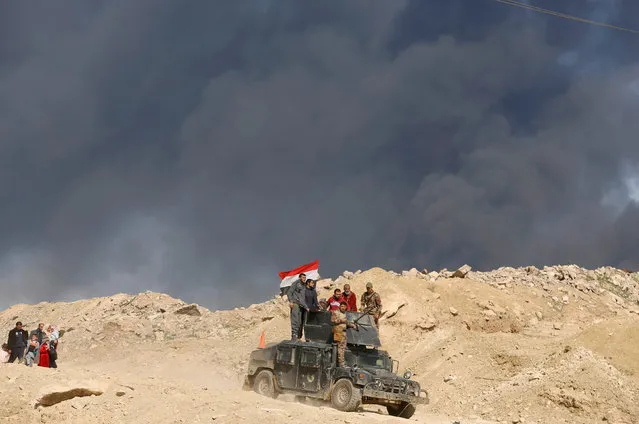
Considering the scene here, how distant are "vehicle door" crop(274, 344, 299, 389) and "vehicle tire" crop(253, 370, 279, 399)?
21 centimetres

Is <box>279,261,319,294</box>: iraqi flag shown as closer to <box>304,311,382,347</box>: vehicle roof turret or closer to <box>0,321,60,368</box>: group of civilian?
<box>304,311,382,347</box>: vehicle roof turret

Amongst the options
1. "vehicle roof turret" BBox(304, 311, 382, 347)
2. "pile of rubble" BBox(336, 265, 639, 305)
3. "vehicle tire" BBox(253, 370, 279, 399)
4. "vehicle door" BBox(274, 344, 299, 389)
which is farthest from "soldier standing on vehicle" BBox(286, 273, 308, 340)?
"pile of rubble" BBox(336, 265, 639, 305)

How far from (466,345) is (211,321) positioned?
1480cm

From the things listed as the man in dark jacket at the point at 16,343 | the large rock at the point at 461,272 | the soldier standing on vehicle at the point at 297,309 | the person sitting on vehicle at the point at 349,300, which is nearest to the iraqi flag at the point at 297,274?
the person sitting on vehicle at the point at 349,300

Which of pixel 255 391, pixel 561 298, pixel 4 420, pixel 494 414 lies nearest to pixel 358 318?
pixel 255 391

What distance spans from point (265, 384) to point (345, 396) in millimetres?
2736

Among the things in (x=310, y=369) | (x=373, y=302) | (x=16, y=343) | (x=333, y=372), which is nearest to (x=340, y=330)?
(x=333, y=372)

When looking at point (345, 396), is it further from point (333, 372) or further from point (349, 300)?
point (349, 300)

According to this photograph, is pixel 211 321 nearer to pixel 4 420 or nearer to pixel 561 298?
pixel 561 298

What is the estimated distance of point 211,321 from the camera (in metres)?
34.8

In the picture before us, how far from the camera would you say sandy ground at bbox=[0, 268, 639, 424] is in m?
14.7

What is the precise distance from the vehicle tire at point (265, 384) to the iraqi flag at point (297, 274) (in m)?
5.98

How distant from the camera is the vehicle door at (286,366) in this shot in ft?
55.2

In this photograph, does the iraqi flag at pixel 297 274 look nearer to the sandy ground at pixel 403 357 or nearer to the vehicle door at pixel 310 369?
the sandy ground at pixel 403 357
